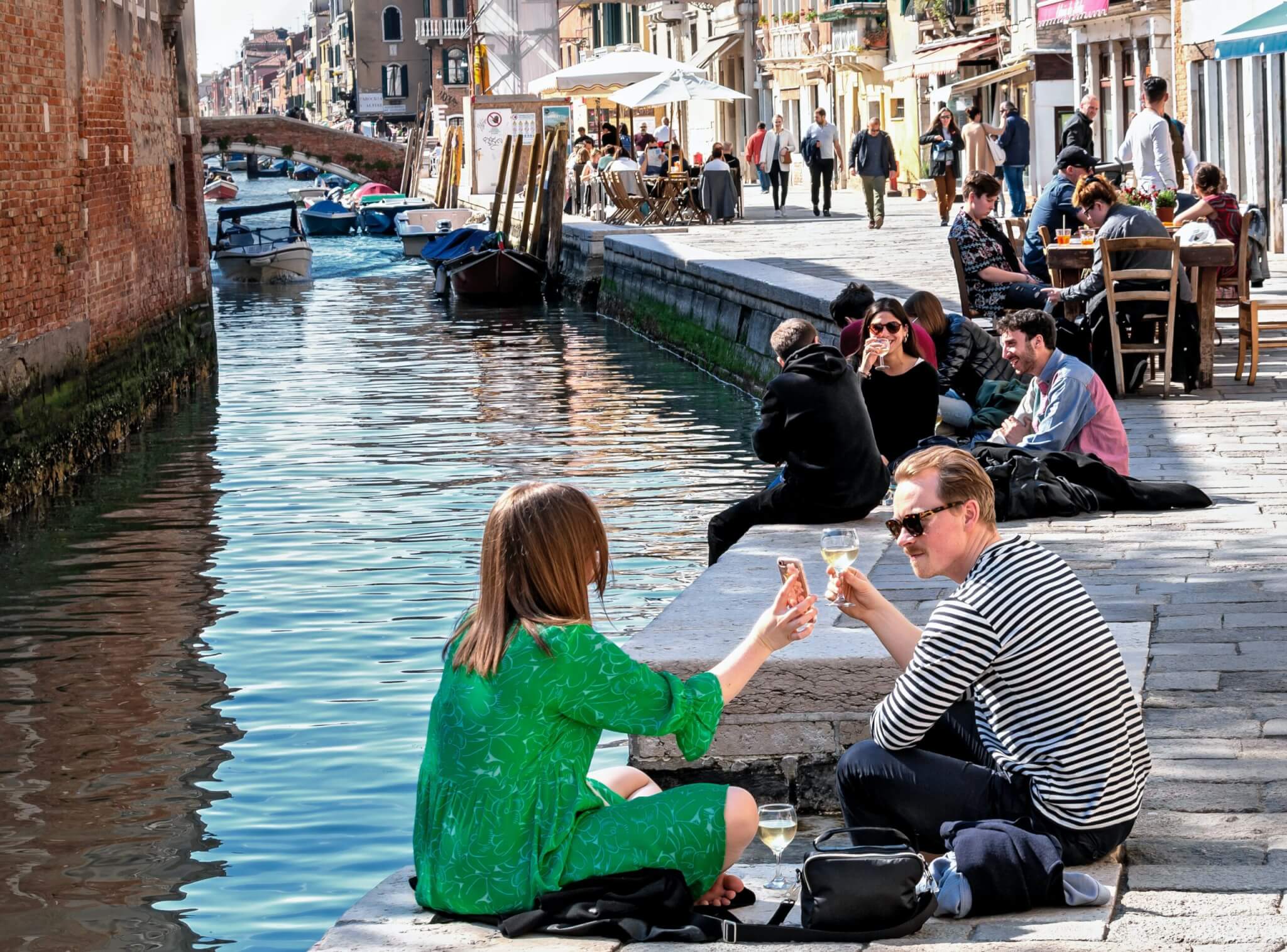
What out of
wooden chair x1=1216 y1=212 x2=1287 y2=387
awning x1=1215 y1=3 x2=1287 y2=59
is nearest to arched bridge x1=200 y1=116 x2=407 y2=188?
awning x1=1215 y1=3 x2=1287 y2=59

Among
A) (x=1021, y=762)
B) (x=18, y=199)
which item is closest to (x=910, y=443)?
(x=1021, y=762)

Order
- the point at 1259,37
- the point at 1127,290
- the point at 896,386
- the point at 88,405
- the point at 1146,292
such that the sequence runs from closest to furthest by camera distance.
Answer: the point at 896,386
the point at 1146,292
the point at 1127,290
the point at 88,405
the point at 1259,37

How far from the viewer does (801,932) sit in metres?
4.07

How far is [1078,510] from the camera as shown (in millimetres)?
8539

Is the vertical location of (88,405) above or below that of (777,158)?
below

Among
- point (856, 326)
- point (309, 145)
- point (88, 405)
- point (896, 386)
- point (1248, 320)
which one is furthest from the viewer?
point (309, 145)

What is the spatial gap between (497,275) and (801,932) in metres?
26.5

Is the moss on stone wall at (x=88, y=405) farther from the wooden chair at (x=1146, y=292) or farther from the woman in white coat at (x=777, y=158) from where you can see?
the woman in white coat at (x=777, y=158)

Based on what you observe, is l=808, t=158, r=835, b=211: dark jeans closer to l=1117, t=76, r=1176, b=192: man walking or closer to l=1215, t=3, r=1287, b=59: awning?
l=1215, t=3, r=1287, b=59: awning

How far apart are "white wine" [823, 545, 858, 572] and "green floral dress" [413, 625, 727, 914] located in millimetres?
523

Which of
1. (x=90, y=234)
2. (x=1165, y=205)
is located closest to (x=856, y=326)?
(x=1165, y=205)

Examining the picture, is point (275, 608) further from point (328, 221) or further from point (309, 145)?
point (309, 145)

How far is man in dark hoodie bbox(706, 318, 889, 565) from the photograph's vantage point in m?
8.10

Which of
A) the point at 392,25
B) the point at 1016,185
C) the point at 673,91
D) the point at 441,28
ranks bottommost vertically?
the point at 1016,185
